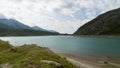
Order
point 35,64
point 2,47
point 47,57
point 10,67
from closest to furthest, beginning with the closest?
1. point 35,64
2. point 10,67
3. point 47,57
4. point 2,47

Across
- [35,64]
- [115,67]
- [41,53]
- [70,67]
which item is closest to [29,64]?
[35,64]

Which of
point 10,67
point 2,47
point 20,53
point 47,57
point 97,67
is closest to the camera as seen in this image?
point 10,67

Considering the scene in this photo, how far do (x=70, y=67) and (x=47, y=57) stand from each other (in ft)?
7.42

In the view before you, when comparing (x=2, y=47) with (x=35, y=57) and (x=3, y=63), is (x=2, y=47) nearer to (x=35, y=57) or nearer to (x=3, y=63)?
(x=3, y=63)

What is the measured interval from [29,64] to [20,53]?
171 inches

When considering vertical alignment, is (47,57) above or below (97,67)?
above

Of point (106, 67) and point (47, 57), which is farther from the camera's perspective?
point (106, 67)

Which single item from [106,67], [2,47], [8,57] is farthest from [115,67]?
[8,57]

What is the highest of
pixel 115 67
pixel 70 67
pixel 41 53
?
pixel 41 53

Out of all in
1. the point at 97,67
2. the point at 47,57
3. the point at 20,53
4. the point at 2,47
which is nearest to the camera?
the point at 47,57

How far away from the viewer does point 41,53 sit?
55.8ft

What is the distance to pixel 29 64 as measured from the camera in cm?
1445

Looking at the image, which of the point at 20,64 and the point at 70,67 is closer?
the point at 20,64

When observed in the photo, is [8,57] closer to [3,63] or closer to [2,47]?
[3,63]
